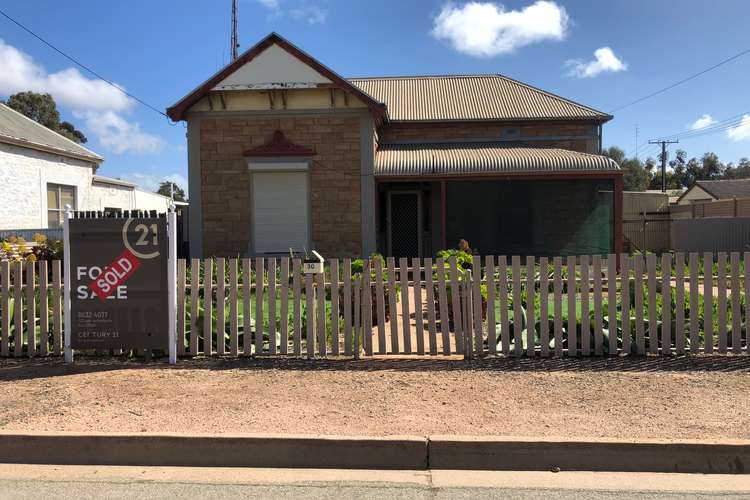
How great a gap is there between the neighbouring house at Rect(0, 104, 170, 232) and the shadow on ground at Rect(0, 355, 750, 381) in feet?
33.9

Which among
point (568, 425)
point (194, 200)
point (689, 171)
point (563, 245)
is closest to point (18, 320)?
point (568, 425)

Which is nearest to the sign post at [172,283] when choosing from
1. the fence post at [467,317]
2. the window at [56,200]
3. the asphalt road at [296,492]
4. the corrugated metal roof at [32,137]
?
the asphalt road at [296,492]

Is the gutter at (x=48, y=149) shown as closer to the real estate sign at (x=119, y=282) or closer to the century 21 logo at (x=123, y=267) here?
the real estate sign at (x=119, y=282)

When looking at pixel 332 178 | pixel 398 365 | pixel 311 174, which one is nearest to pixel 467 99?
pixel 332 178

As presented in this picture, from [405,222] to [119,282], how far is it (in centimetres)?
1096

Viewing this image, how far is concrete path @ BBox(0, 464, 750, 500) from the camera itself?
A: 12.7 ft

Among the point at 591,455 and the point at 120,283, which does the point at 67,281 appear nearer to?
the point at 120,283

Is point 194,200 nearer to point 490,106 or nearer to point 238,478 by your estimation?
point 490,106

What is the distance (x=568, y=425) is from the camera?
15.2 feet

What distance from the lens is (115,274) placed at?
6457 millimetres

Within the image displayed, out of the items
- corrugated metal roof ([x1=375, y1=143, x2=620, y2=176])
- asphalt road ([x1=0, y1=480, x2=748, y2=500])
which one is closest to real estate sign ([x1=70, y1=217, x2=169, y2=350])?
asphalt road ([x1=0, y1=480, x2=748, y2=500])

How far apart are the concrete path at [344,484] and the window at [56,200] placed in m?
18.1

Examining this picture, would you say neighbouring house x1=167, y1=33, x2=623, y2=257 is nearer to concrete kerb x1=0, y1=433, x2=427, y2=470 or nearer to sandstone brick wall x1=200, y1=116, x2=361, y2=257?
sandstone brick wall x1=200, y1=116, x2=361, y2=257

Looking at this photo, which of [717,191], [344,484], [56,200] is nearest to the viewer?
[344,484]
